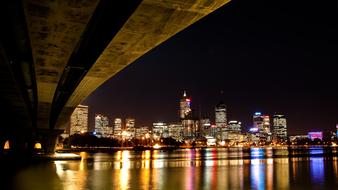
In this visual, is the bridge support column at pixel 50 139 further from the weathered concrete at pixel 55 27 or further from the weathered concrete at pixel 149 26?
the weathered concrete at pixel 149 26

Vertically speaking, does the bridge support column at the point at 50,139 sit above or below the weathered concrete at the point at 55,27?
below

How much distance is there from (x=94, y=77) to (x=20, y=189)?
7.11 metres

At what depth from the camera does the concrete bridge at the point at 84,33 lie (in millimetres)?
11422

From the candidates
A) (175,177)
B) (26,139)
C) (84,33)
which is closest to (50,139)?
(26,139)

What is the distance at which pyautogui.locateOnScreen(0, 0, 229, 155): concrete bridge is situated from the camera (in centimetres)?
1142

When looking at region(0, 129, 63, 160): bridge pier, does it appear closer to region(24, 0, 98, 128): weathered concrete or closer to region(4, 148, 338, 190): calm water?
region(4, 148, 338, 190): calm water

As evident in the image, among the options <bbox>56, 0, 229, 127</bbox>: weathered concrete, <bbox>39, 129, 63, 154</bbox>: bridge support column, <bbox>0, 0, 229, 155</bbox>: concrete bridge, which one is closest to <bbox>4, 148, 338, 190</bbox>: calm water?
<bbox>0, 0, 229, 155</bbox>: concrete bridge

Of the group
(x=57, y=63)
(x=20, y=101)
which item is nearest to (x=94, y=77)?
(x=57, y=63)

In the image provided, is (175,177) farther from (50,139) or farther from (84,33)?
(50,139)

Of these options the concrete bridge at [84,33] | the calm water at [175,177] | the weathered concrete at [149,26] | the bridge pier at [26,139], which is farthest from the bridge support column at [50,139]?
the weathered concrete at [149,26]

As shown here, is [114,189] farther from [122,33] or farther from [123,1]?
[123,1]

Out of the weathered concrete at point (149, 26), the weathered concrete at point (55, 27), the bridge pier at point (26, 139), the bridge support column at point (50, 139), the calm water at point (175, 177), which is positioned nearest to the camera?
the weathered concrete at point (149, 26)

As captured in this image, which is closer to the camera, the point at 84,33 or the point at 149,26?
the point at 149,26

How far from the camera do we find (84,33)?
15156 mm
